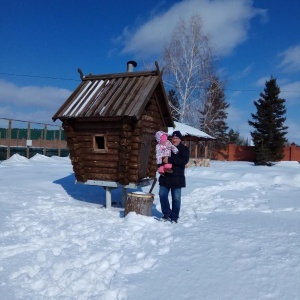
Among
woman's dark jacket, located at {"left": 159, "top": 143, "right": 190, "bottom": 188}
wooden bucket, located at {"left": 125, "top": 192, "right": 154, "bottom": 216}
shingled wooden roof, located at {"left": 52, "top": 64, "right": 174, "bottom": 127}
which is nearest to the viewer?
woman's dark jacket, located at {"left": 159, "top": 143, "right": 190, "bottom": 188}

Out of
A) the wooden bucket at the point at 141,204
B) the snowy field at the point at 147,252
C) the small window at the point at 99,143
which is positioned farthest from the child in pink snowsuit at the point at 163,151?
the small window at the point at 99,143

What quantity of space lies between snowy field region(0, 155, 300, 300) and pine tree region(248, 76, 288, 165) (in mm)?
27275

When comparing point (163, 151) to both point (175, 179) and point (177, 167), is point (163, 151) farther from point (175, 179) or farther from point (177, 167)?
point (175, 179)

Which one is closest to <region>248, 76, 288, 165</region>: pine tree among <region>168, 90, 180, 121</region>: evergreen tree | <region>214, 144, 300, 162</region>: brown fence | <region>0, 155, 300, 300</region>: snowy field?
<region>214, 144, 300, 162</region>: brown fence

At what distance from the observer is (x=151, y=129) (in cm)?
809

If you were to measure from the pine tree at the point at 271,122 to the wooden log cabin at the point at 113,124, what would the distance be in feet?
91.6

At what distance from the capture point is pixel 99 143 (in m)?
7.73

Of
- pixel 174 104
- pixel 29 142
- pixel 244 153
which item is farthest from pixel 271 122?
pixel 29 142

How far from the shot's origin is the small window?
7415mm

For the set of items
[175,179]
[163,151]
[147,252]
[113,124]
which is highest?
[113,124]

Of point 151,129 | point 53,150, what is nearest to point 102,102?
point 151,129

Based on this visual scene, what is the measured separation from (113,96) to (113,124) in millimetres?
752

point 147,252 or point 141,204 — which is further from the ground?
point 141,204

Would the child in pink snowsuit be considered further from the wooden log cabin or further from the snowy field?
the snowy field
